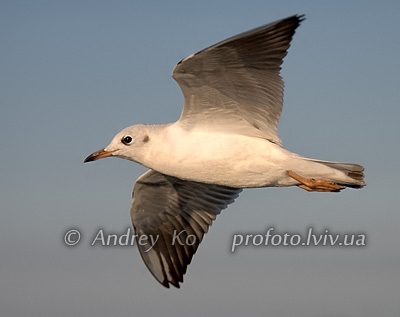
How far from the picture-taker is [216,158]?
12.5 meters

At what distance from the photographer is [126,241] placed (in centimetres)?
1489

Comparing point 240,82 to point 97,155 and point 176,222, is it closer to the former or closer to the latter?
→ point 97,155

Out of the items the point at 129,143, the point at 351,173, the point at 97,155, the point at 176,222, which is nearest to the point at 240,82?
the point at 129,143

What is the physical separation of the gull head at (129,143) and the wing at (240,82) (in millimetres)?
552

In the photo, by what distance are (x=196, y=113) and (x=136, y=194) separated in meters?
2.46

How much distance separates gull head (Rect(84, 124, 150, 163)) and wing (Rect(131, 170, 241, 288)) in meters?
2.15

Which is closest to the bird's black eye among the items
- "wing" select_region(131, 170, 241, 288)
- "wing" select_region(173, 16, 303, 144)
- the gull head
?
the gull head

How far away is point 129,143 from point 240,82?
171 centimetres

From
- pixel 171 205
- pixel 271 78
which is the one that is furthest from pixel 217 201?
pixel 271 78

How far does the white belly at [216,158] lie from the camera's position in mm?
12414

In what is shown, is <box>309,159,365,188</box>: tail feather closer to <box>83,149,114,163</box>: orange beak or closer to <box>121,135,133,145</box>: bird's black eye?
<box>121,135,133,145</box>: bird's black eye

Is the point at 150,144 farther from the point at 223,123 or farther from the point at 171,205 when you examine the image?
the point at 171,205

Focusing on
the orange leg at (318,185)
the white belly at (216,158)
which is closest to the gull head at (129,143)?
the white belly at (216,158)

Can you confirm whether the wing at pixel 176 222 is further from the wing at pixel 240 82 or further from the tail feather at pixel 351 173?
the tail feather at pixel 351 173
